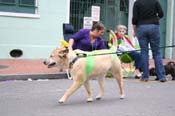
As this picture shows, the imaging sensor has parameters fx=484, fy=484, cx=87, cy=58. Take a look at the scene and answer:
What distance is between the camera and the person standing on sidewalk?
1098 cm

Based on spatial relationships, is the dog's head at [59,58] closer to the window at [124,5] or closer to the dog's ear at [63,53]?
the dog's ear at [63,53]

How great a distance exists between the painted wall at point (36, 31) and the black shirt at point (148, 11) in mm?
6094

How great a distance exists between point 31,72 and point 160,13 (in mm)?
3814

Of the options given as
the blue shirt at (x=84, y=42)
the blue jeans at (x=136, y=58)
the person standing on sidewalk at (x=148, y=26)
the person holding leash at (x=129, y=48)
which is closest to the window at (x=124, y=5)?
the person holding leash at (x=129, y=48)

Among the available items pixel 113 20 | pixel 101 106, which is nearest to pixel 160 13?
pixel 101 106

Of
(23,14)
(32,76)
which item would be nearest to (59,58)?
(32,76)

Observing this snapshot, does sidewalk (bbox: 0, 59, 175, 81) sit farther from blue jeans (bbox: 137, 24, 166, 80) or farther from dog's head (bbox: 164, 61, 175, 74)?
dog's head (bbox: 164, 61, 175, 74)

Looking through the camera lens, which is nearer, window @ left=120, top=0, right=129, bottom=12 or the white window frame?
the white window frame

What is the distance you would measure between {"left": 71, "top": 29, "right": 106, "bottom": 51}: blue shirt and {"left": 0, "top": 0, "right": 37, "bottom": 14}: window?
7.75 m

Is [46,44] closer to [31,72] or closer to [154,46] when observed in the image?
[31,72]

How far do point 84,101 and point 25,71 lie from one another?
4857 mm

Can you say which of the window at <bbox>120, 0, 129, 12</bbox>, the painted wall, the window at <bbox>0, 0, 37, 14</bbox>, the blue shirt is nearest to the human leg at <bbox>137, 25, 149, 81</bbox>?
the blue shirt

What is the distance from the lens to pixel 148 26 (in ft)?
36.1

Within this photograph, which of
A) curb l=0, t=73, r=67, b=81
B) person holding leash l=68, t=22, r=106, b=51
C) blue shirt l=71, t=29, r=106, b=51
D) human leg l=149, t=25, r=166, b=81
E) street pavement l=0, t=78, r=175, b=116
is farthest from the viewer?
curb l=0, t=73, r=67, b=81
